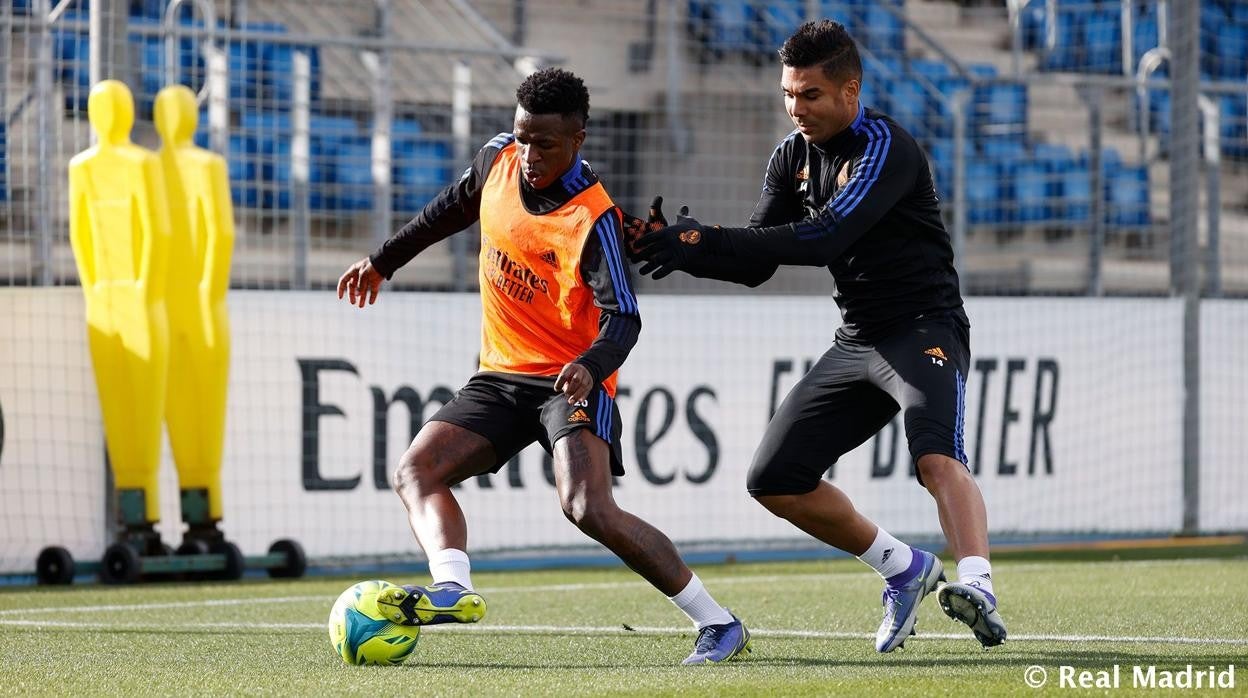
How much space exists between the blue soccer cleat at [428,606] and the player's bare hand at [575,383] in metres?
0.68

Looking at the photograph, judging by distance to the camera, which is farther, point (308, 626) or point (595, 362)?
point (308, 626)

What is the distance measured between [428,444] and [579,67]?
8.76m

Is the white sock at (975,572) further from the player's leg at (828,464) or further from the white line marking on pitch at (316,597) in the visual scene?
the white line marking on pitch at (316,597)

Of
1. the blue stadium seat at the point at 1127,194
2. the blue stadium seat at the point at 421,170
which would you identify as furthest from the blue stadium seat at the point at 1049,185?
the blue stadium seat at the point at 421,170

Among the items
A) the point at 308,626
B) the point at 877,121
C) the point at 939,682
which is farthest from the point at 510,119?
the point at 939,682

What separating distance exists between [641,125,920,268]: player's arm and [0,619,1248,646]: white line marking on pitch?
159 cm

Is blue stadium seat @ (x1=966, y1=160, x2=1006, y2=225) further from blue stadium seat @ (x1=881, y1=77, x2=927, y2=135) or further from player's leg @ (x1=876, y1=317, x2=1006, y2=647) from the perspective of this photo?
player's leg @ (x1=876, y1=317, x2=1006, y2=647)

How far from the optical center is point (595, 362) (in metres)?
5.49

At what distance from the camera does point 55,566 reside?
32.3ft

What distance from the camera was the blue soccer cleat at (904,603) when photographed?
5.95 metres

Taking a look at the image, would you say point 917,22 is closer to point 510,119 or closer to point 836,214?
point 510,119

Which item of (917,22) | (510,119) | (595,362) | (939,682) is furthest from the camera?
(917,22)

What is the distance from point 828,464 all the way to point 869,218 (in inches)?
35.2

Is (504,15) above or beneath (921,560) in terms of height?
above
